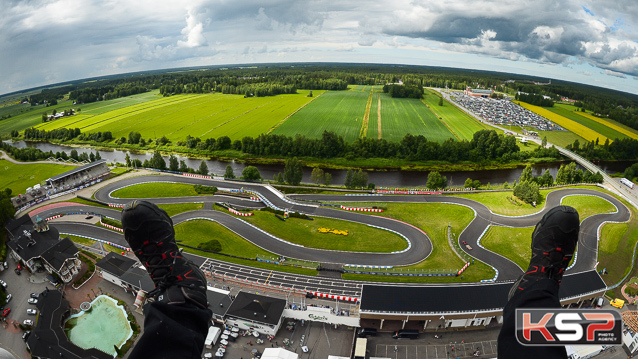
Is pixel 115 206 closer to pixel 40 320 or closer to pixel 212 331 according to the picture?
pixel 40 320

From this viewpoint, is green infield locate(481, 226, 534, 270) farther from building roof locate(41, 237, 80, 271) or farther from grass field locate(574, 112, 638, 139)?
grass field locate(574, 112, 638, 139)

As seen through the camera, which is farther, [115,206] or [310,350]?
[115,206]

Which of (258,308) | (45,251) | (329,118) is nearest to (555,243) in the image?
(258,308)

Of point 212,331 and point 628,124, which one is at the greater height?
point 628,124

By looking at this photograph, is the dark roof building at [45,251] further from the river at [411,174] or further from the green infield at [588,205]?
the green infield at [588,205]

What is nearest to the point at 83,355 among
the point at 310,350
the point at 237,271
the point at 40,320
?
the point at 40,320

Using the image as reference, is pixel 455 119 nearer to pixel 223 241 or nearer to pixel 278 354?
pixel 223 241

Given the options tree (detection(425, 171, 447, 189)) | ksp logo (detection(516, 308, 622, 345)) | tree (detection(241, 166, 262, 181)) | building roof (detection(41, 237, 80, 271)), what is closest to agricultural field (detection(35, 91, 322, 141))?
tree (detection(241, 166, 262, 181))
